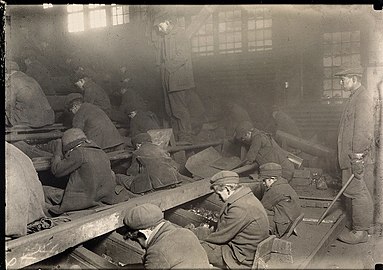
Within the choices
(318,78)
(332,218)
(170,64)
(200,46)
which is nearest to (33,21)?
(200,46)

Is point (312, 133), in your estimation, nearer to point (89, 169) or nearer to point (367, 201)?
point (367, 201)

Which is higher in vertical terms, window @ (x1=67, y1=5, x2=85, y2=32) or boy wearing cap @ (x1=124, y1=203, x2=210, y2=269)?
window @ (x1=67, y1=5, x2=85, y2=32)

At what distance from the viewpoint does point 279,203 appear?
4652 mm

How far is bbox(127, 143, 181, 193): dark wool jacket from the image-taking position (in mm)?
5098

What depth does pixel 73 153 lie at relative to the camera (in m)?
4.37

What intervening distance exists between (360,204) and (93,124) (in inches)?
152

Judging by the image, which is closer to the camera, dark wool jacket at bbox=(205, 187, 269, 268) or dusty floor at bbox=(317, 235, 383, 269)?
dark wool jacket at bbox=(205, 187, 269, 268)

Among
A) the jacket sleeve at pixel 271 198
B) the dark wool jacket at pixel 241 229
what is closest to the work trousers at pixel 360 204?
the jacket sleeve at pixel 271 198

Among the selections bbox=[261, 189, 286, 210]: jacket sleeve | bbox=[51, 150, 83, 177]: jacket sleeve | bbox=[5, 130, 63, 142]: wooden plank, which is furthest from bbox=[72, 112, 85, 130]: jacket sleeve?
bbox=[261, 189, 286, 210]: jacket sleeve

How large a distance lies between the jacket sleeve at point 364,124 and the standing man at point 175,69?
142 inches

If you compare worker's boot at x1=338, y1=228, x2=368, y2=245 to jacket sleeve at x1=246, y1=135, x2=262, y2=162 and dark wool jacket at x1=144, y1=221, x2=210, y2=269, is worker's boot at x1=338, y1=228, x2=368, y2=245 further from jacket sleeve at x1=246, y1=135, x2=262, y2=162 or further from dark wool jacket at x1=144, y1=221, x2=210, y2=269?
dark wool jacket at x1=144, y1=221, x2=210, y2=269

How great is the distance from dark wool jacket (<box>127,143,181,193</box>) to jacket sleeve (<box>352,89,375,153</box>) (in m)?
2.33

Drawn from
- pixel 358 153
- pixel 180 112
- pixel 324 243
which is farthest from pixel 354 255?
pixel 180 112

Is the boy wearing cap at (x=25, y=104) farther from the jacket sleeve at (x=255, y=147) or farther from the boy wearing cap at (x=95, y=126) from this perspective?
the jacket sleeve at (x=255, y=147)
